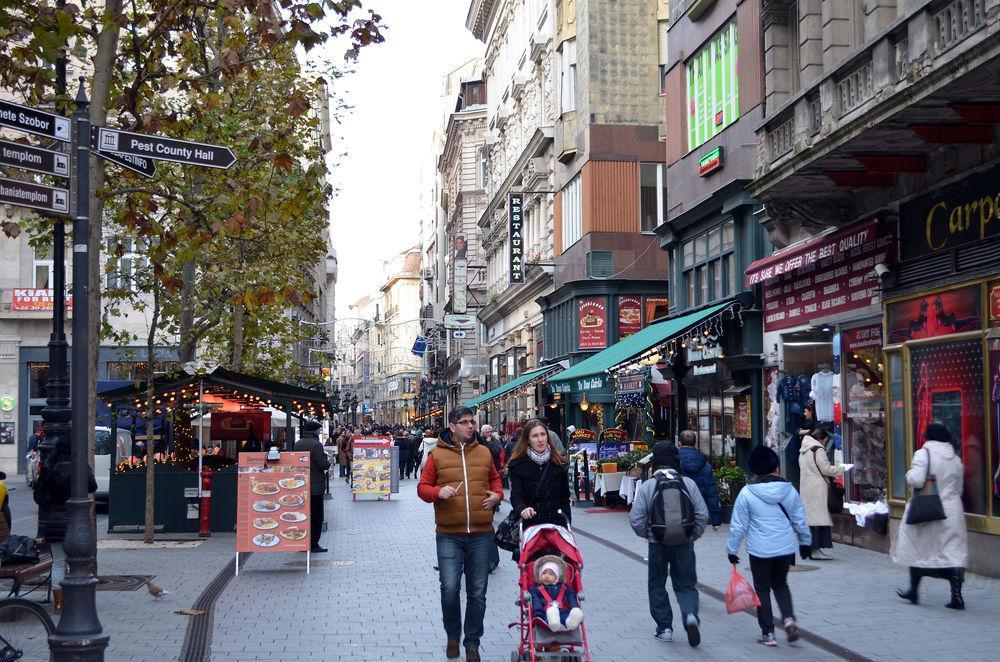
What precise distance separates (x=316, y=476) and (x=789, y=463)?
7.89 m

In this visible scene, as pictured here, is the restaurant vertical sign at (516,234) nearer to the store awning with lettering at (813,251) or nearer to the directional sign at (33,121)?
the store awning with lettering at (813,251)

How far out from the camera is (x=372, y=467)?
30.6 metres

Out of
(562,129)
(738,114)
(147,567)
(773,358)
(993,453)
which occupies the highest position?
(562,129)

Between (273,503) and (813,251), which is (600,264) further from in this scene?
(273,503)

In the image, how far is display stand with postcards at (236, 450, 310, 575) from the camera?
15.5 metres

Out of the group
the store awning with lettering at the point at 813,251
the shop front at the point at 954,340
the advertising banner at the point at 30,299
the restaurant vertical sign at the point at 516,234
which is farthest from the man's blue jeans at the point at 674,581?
the advertising banner at the point at 30,299

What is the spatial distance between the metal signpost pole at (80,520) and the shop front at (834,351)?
11.0 meters

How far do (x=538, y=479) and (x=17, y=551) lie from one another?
4.64 meters

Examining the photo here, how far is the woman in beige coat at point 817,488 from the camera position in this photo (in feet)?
52.3

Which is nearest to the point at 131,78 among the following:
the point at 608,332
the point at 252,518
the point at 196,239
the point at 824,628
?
the point at 196,239

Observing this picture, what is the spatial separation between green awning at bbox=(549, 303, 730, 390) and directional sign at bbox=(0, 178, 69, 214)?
1521 cm

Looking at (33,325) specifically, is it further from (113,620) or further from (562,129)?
(113,620)

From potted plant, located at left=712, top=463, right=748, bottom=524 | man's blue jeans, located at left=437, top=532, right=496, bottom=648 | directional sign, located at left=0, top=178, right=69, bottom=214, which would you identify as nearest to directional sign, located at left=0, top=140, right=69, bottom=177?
directional sign, located at left=0, top=178, right=69, bottom=214

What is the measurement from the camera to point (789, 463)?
2033 cm
